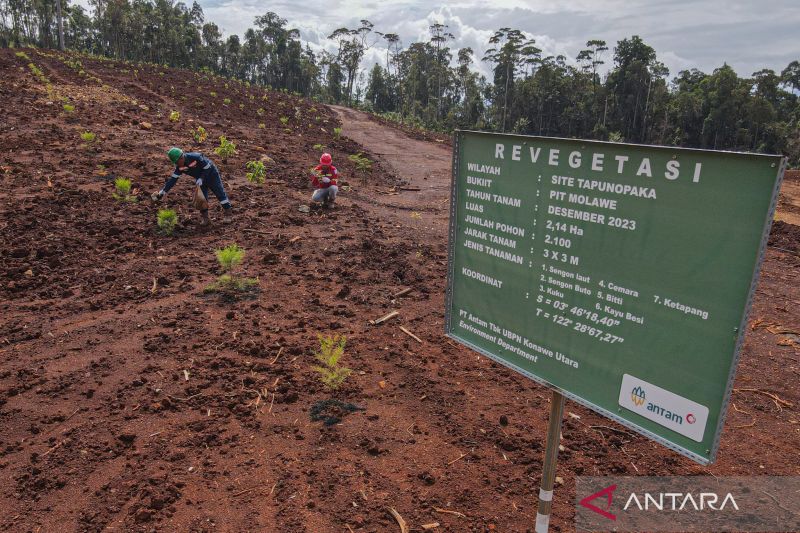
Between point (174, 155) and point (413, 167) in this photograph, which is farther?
point (413, 167)

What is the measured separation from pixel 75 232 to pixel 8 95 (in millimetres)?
11627

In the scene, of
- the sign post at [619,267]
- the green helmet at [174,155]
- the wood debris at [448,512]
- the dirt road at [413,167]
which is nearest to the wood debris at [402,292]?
the dirt road at [413,167]

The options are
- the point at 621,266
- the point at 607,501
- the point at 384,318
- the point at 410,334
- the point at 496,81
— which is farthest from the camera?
the point at 496,81

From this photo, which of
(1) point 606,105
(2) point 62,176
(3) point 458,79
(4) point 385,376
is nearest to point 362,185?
(2) point 62,176

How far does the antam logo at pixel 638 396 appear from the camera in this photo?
1809 mm

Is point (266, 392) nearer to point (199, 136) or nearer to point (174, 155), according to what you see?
point (174, 155)

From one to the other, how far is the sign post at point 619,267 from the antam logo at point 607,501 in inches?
39.9

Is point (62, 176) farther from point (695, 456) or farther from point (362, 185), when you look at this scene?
point (695, 456)

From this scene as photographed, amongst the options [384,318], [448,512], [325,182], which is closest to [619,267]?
[448,512]

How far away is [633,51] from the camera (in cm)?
4828

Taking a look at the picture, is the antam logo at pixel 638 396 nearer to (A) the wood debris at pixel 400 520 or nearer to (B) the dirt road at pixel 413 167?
(A) the wood debris at pixel 400 520

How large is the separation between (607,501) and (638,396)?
1698 millimetres

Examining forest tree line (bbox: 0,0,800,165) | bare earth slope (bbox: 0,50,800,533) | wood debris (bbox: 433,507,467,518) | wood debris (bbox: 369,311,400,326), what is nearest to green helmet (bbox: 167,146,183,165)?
bare earth slope (bbox: 0,50,800,533)

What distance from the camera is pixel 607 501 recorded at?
313cm
